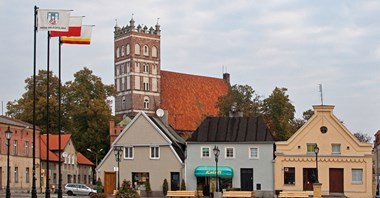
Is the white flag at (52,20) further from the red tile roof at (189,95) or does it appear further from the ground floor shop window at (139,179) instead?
the red tile roof at (189,95)

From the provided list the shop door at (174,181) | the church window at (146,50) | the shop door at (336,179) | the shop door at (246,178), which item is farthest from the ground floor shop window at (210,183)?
the church window at (146,50)

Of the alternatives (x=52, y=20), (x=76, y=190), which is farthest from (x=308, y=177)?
(x=52, y=20)

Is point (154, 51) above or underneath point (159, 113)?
above

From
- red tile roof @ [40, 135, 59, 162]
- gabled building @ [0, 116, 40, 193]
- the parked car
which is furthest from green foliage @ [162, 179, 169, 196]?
red tile roof @ [40, 135, 59, 162]

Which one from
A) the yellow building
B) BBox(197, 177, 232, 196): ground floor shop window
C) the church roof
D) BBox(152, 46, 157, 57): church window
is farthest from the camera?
BBox(152, 46, 157, 57): church window

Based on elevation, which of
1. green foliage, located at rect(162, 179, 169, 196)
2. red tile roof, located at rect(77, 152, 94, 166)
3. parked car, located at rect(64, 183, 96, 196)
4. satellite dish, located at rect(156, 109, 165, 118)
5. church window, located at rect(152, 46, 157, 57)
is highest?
church window, located at rect(152, 46, 157, 57)

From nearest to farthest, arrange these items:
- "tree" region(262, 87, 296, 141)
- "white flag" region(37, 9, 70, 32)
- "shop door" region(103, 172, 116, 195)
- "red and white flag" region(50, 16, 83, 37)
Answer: "white flag" region(37, 9, 70, 32)
"red and white flag" region(50, 16, 83, 37)
"shop door" region(103, 172, 116, 195)
"tree" region(262, 87, 296, 141)

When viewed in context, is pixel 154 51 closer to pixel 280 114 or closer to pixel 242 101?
pixel 242 101

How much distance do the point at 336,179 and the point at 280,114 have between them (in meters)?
19.1

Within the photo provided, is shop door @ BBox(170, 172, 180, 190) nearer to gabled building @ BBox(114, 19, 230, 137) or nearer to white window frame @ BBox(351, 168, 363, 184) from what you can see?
white window frame @ BBox(351, 168, 363, 184)

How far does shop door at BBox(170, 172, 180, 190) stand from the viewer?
75500mm

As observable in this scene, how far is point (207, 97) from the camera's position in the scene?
15075cm

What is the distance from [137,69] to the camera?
15650 cm

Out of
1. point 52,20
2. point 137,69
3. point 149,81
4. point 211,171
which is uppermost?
point 137,69
